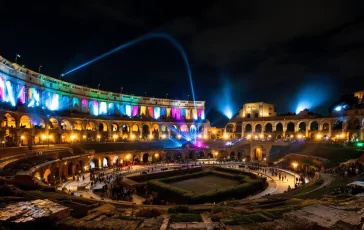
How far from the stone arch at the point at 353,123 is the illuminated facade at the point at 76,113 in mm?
42681

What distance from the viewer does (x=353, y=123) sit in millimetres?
56062

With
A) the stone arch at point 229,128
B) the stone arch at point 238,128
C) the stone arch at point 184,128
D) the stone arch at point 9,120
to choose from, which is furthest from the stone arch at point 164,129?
the stone arch at point 9,120

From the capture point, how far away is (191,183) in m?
Answer: 34.6

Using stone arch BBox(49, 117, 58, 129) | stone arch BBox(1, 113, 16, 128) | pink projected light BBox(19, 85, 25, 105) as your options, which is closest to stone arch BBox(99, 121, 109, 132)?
stone arch BBox(49, 117, 58, 129)

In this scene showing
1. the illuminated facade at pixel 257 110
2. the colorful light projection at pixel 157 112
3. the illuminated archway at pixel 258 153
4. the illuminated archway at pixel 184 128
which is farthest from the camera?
the colorful light projection at pixel 157 112

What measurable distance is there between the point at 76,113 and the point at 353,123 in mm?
67974

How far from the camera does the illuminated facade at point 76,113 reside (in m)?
42.0

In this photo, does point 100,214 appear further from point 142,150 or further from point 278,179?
point 142,150

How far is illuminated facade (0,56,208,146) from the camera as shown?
138 feet

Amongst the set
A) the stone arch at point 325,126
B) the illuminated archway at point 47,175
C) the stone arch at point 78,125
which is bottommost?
the illuminated archway at point 47,175

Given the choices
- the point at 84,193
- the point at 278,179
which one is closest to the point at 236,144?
the point at 278,179

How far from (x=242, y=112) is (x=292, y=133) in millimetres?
20094

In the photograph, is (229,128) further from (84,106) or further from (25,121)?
(25,121)

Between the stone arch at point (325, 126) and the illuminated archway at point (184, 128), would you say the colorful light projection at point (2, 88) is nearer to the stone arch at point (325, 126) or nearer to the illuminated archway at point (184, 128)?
the illuminated archway at point (184, 128)
